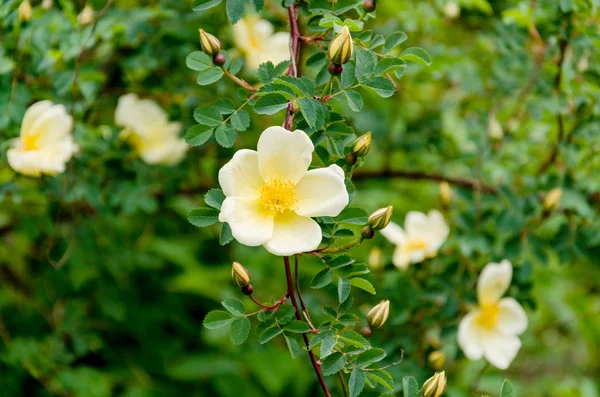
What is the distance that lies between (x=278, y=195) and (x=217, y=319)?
0.71ft

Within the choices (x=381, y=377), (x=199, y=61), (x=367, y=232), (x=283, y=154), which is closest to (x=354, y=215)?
(x=367, y=232)

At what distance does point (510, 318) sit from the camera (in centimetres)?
159

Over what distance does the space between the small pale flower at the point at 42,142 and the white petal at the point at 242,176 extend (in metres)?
0.60

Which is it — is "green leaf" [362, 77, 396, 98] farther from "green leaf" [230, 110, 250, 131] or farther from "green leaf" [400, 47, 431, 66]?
"green leaf" [230, 110, 250, 131]

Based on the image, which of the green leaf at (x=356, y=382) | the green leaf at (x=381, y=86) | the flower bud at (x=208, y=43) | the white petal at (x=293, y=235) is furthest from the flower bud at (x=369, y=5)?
the green leaf at (x=356, y=382)

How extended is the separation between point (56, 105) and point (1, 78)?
0.13 m

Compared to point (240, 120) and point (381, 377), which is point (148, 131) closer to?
point (240, 120)

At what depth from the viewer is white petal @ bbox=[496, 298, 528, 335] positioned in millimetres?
1578

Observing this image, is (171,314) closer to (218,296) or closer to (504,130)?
(218,296)

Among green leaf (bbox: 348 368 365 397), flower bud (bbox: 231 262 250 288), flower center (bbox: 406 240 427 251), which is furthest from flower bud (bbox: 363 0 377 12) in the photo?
flower center (bbox: 406 240 427 251)

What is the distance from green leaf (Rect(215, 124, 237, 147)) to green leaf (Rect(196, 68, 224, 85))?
79 millimetres

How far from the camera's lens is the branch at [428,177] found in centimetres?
182

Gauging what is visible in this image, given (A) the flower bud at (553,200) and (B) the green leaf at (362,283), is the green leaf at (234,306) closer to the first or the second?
(B) the green leaf at (362,283)

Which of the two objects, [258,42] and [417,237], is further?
[258,42]
